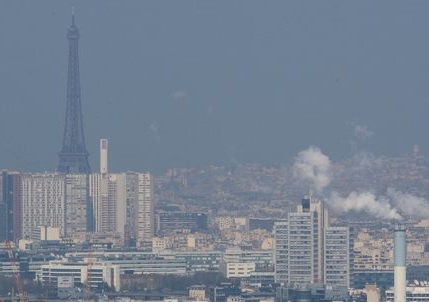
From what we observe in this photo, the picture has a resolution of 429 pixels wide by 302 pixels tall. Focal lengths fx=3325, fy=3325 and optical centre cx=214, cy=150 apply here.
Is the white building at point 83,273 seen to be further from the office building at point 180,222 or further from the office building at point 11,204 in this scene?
the office building at point 180,222

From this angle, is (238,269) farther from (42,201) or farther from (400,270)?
(400,270)

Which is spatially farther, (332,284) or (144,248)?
(144,248)

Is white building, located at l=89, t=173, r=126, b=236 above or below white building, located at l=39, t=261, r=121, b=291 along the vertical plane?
above

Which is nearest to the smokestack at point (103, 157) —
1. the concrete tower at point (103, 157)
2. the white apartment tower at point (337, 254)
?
the concrete tower at point (103, 157)

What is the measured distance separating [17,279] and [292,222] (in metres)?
4.93

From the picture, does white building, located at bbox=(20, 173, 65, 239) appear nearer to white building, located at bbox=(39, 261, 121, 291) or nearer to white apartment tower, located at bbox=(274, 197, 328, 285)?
white building, located at bbox=(39, 261, 121, 291)

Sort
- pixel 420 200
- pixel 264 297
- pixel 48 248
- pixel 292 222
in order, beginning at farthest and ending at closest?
1. pixel 48 248
2. pixel 420 200
3. pixel 292 222
4. pixel 264 297

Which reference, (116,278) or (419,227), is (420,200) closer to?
(419,227)

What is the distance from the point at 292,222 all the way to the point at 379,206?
10.2 feet

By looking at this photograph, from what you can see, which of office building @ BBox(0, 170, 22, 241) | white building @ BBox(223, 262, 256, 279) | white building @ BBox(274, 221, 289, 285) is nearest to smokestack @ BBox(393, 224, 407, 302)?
white building @ BBox(274, 221, 289, 285)

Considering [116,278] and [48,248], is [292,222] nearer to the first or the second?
[116,278]

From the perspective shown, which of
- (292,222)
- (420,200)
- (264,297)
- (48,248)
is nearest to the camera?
(264,297)

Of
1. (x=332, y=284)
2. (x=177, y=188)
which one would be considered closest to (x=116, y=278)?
(x=332, y=284)

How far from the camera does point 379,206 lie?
60219mm
